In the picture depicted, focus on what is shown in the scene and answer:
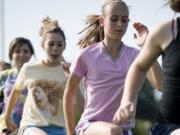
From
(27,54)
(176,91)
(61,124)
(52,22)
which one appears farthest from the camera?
(27,54)

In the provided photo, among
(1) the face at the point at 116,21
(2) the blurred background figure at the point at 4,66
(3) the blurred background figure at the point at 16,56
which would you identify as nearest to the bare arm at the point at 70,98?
(1) the face at the point at 116,21

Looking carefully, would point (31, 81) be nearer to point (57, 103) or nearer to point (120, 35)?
point (57, 103)

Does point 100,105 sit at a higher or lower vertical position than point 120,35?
lower

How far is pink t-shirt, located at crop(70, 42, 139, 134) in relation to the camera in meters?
5.39

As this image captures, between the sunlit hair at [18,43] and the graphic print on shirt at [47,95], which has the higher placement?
the sunlit hair at [18,43]

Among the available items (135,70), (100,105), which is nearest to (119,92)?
(100,105)

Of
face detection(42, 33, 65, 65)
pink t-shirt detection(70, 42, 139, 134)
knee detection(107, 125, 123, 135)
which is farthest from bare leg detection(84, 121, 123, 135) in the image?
face detection(42, 33, 65, 65)

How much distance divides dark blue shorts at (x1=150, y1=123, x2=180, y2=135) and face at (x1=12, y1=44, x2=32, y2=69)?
4.81 metres

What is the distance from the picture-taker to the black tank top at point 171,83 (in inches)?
154

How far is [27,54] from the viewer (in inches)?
350

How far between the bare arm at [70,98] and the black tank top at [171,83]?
1.64 metres

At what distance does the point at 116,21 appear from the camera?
5500mm

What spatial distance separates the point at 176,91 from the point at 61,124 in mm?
3326

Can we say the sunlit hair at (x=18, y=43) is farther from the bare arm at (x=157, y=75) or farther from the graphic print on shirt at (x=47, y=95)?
Answer: the bare arm at (x=157, y=75)
